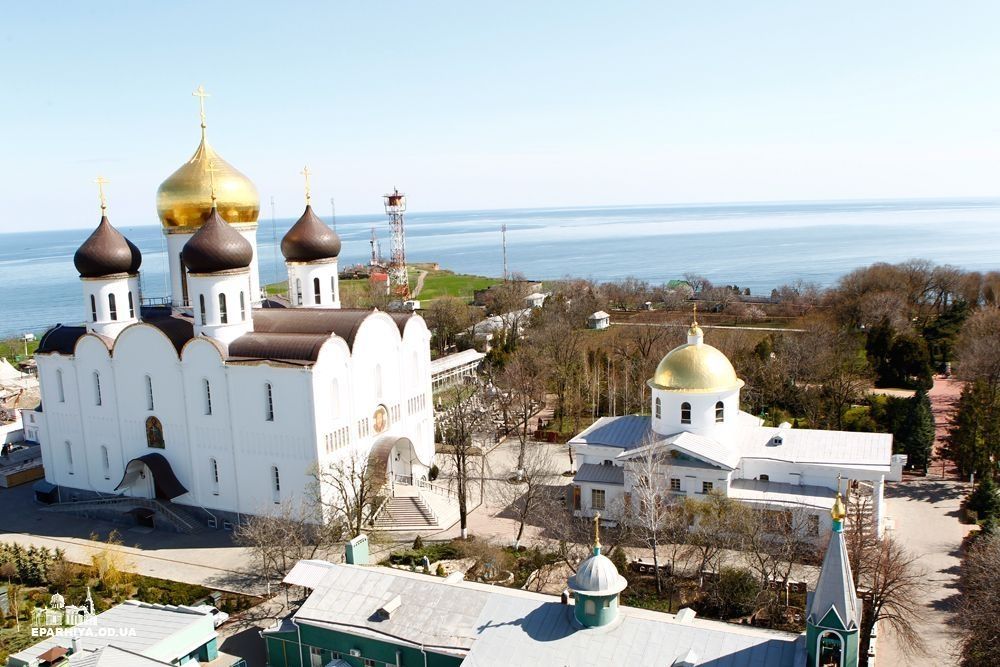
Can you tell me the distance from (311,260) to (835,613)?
71.0ft

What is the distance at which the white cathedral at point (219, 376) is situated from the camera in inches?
935

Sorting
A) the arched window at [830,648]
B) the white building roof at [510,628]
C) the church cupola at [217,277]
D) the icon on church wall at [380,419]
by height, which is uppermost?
the church cupola at [217,277]

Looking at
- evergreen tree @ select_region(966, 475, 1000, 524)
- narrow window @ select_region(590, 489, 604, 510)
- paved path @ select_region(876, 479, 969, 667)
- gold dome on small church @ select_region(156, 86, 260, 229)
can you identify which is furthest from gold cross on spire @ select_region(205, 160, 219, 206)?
evergreen tree @ select_region(966, 475, 1000, 524)

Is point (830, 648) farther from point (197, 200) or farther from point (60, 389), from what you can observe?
point (60, 389)

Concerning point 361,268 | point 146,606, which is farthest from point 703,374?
point 361,268

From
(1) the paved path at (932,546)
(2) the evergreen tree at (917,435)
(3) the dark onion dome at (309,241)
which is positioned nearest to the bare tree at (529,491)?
(1) the paved path at (932,546)

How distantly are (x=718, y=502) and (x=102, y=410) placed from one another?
20.1 m

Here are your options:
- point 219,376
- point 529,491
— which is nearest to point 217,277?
point 219,376

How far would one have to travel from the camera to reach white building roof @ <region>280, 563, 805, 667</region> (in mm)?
12789

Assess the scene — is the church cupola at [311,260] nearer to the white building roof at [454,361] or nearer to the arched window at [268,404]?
the arched window at [268,404]

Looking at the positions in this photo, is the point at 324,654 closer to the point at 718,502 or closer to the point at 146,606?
the point at 146,606

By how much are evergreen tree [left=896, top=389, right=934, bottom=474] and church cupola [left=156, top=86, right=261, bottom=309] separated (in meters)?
22.9

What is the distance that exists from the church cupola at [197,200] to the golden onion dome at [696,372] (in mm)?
14141

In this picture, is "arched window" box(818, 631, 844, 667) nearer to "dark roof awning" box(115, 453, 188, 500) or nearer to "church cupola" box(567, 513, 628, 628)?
"church cupola" box(567, 513, 628, 628)
